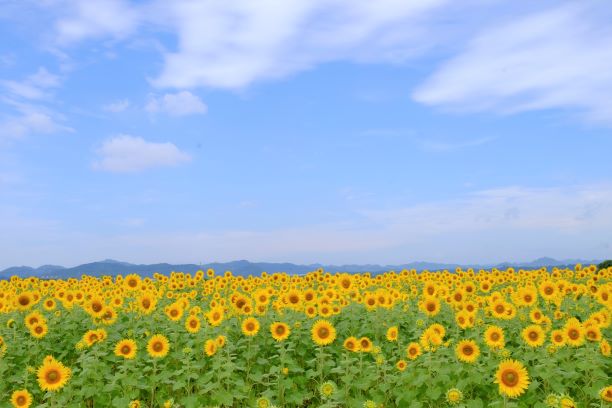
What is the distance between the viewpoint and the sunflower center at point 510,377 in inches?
281

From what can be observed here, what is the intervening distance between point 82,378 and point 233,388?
2.55m

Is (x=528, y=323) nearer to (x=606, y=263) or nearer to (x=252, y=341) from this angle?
(x=252, y=341)

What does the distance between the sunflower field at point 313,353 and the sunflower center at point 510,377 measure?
0.01m

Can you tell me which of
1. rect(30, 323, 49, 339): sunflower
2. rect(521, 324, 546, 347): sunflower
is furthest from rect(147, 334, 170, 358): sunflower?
rect(521, 324, 546, 347): sunflower

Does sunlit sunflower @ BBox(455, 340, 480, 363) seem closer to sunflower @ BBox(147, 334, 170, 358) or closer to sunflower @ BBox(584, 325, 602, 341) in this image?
sunflower @ BBox(584, 325, 602, 341)

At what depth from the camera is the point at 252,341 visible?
38.4ft

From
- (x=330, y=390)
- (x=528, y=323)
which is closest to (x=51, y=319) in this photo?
(x=330, y=390)

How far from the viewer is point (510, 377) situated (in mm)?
7133

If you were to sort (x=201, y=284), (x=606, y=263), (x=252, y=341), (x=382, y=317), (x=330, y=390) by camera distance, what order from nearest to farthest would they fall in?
(x=330, y=390) → (x=252, y=341) → (x=382, y=317) → (x=201, y=284) → (x=606, y=263)

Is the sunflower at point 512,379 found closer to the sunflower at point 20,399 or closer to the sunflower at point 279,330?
the sunflower at point 279,330

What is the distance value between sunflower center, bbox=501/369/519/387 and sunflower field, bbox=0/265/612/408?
1 centimetres

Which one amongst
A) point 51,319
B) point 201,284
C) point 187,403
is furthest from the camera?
point 201,284

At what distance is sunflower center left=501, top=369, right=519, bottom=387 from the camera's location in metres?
7.14

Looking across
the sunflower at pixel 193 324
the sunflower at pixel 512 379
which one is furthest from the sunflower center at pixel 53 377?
the sunflower at pixel 512 379
